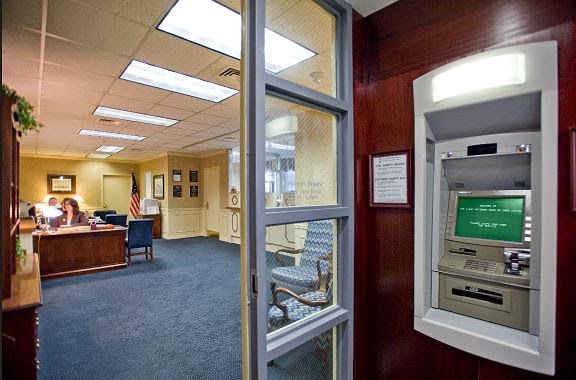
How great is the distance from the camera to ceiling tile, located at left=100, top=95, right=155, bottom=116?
12.3ft

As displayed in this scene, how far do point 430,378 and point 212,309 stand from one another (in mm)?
2571

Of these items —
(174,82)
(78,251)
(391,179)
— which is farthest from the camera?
(78,251)

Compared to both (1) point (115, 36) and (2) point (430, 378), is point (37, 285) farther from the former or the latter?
(2) point (430, 378)

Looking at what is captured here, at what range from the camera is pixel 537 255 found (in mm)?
1216

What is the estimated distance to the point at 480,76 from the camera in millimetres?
1262

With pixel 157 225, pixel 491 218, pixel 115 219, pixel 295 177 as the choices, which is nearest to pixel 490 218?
pixel 491 218

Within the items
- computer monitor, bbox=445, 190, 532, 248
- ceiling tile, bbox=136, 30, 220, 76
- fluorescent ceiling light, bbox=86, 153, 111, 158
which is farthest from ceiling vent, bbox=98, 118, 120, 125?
computer monitor, bbox=445, 190, 532, 248

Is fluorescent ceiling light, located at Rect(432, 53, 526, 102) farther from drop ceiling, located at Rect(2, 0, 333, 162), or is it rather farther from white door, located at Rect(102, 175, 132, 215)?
white door, located at Rect(102, 175, 132, 215)

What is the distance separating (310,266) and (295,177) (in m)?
1.64

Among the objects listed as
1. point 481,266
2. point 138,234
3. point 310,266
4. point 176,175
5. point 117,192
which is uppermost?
point 176,175

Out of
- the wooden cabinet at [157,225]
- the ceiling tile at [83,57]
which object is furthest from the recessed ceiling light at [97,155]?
the ceiling tile at [83,57]

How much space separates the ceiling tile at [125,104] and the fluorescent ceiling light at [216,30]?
1961 mm

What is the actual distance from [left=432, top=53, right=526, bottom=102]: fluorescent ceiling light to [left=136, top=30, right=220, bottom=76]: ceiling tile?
1.99m

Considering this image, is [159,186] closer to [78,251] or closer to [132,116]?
[78,251]
